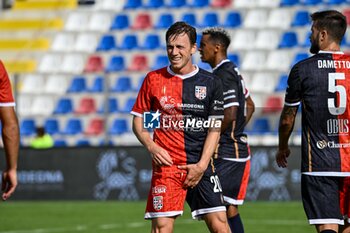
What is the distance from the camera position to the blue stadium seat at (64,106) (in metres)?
24.5

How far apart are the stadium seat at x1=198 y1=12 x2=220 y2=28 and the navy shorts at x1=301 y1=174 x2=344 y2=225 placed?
17367mm

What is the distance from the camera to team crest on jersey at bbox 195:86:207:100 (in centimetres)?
880

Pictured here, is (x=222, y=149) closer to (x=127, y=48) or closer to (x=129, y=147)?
(x=129, y=147)

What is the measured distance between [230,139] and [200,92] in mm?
2107

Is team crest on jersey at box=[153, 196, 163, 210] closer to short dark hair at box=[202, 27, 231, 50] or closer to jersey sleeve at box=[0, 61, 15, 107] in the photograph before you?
jersey sleeve at box=[0, 61, 15, 107]

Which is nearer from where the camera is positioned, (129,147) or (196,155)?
(196,155)

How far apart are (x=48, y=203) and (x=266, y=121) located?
4.64 meters

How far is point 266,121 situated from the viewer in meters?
20.0

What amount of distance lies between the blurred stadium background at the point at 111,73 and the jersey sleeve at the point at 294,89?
10.5m

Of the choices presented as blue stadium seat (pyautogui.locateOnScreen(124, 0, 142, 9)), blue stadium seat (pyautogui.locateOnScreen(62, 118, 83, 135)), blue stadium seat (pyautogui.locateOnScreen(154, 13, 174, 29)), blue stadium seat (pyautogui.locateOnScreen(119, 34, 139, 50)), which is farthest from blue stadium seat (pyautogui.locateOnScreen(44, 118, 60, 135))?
blue stadium seat (pyautogui.locateOnScreen(124, 0, 142, 9))

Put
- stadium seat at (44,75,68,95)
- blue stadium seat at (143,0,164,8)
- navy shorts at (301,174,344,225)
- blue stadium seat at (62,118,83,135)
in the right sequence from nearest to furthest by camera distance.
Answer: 1. navy shorts at (301,174,344,225)
2. blue stadium seat at (62,118,83,135)
3. stadium seat at (44,75,68,95)
4. blue stadium seat at (143,0,164,8)

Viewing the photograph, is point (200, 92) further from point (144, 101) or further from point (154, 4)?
point (154, 4)

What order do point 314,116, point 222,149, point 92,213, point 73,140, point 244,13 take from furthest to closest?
point 244,13, point 73,140, point 92,213, point 222,149, point 314,116

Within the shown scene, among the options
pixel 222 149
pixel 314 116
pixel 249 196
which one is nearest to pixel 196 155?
pixel 314 116
